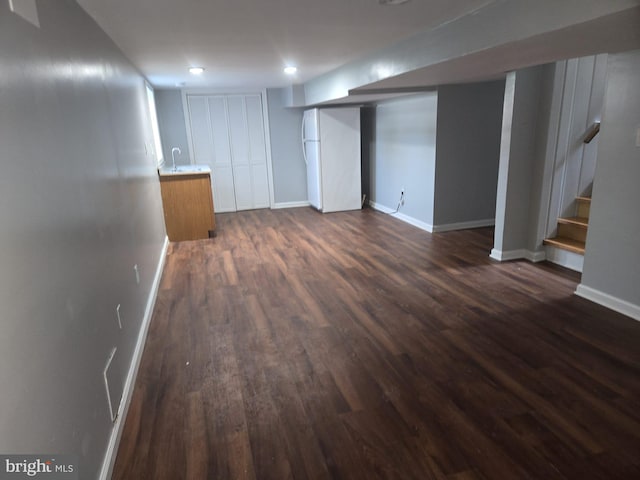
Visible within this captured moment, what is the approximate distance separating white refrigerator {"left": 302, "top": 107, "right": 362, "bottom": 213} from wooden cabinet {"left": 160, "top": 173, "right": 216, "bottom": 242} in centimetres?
208

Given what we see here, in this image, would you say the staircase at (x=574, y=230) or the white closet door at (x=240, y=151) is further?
the white closet door at (x=240, y=151)

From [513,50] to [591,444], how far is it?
220cm

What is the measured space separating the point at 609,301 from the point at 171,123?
6567 mm

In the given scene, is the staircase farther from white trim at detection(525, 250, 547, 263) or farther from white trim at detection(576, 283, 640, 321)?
white trim at detection(576, 283, 640, 321)

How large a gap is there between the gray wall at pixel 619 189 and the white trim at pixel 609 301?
0.03 metres

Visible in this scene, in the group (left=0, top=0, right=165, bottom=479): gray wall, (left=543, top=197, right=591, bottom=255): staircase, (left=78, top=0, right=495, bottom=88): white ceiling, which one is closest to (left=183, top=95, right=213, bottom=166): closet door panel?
(left=78, top=0, right=495, bottom=88): white ceiling

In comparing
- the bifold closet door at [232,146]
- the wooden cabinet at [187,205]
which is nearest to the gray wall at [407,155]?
the bifold closet door at [232,146]

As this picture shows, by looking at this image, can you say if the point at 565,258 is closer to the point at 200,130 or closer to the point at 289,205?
the point at 289,205

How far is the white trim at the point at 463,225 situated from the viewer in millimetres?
5559

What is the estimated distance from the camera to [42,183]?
135 centimetres

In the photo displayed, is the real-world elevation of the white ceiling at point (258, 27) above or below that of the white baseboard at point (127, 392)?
above

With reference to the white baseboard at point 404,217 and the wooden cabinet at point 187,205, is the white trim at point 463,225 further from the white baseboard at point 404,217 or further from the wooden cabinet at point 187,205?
the wooden cabinet at point 187,205

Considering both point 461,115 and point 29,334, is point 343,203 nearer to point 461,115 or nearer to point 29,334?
point 461,115

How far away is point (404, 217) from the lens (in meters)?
6.27
